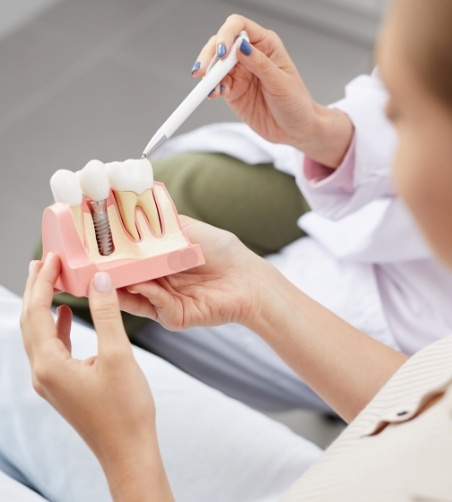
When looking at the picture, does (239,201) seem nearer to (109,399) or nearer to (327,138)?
(327,138)

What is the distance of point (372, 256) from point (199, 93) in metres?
0.44

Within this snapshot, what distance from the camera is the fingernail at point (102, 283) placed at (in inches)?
29.4

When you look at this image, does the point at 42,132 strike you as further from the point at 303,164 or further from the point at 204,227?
the point at 204,227

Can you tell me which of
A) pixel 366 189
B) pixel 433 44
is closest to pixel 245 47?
pixel 366 189

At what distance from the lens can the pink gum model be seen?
776 millimetres

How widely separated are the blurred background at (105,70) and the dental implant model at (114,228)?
3.19 feet

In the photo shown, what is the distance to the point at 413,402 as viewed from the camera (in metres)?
0.69

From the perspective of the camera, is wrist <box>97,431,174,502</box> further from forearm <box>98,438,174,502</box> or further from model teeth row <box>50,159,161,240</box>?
model teeth row <box>50,159,161,240</box>

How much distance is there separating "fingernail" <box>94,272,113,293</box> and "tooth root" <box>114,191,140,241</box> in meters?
0.10

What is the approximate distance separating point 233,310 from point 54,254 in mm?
204

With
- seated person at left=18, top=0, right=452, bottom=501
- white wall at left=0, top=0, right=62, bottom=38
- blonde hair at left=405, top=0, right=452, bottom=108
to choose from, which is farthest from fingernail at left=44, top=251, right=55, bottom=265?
white wall at left=0, top=0, right=62, bottom=38

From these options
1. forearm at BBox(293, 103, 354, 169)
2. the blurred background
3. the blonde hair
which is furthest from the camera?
the blurred background

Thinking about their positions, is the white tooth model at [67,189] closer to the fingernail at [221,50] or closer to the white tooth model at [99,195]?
the white tooth model at [99,195]

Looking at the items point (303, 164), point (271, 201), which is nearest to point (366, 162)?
point (303, 164)
